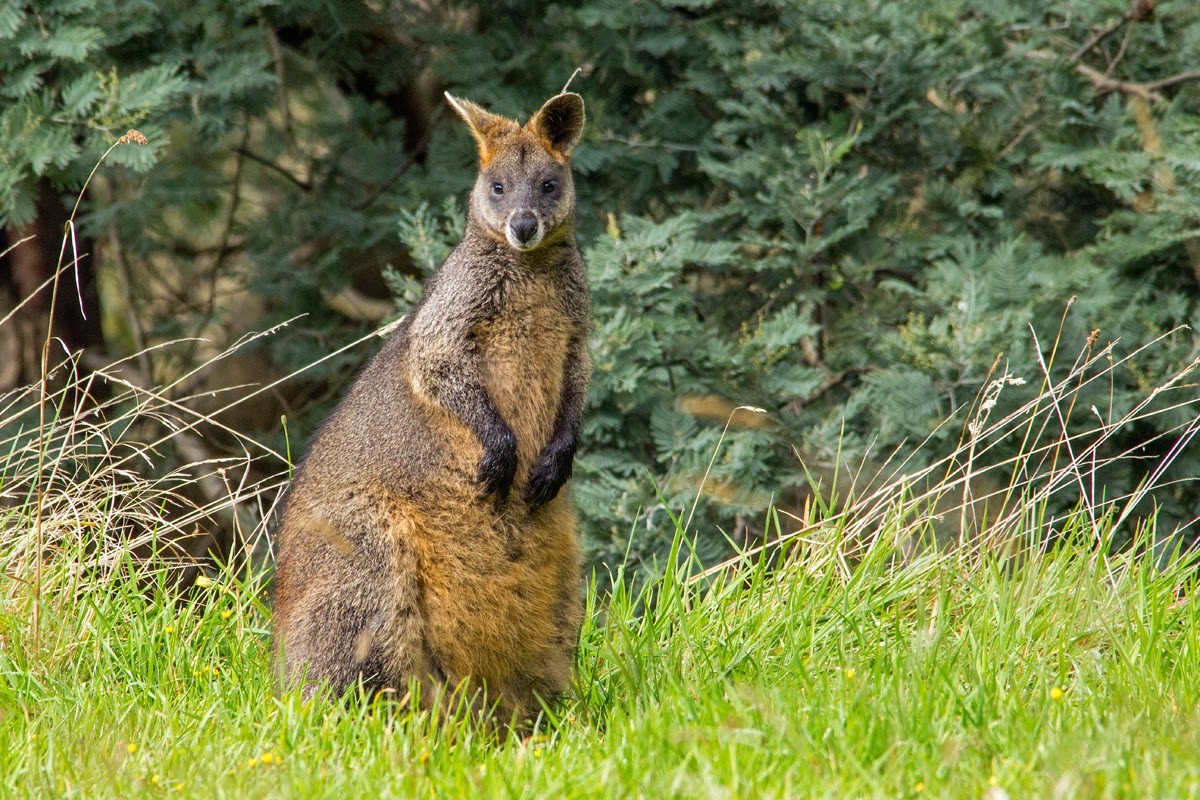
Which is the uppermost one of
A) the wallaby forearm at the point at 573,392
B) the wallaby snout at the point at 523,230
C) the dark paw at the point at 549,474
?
the wallaby snout at the point at 523,230

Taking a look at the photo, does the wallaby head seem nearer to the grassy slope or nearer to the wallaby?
the wallaby

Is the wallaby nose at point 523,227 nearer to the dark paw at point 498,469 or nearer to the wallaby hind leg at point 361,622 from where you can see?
the dark paw at point 498,469

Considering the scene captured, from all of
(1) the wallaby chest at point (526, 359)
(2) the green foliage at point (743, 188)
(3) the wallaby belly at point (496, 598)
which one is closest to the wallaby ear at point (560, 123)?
(1) the wallaby chest at point (526, 359)

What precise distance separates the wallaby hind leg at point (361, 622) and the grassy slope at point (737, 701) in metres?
0.12

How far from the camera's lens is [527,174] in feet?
15.2

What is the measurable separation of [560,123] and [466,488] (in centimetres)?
139

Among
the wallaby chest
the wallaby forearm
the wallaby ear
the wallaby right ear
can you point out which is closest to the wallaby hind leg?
the wallaby chest

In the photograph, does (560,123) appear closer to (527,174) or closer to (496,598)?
(527,174)

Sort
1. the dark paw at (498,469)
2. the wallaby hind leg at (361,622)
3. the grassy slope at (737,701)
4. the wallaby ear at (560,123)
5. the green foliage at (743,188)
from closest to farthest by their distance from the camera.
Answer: the grassy slope at (737,701)
the wallaby hind leg at (361,622)
the dark paw at (498,469)
the wallaby ear at (560,123)
the green foliage at (743,188)

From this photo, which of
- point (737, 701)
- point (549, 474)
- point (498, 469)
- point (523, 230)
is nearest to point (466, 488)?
point (498, 469)

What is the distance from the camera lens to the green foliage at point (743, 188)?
6.18 m

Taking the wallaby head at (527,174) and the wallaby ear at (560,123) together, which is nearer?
the wallaby head at (527,174)

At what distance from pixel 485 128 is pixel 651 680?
1.98 meters

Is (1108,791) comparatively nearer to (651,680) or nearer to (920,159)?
(651,680)
